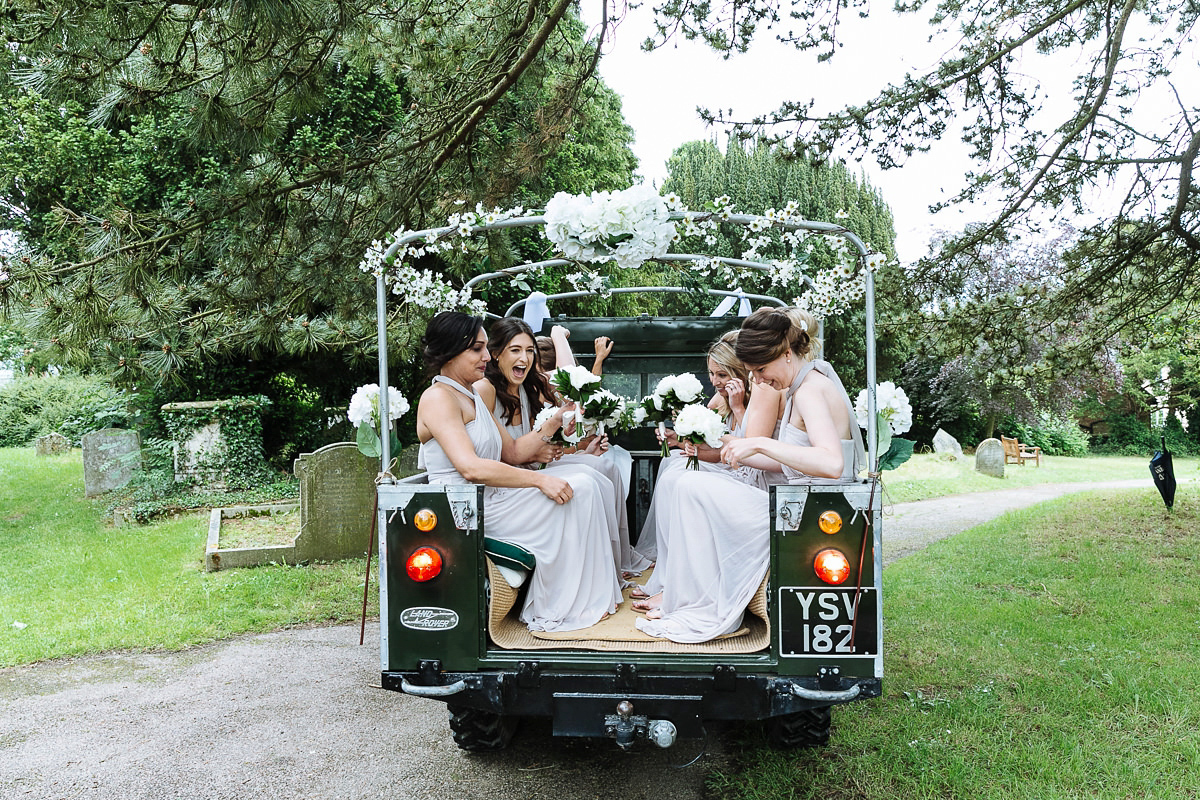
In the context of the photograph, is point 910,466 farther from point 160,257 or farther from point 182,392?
point 160,257

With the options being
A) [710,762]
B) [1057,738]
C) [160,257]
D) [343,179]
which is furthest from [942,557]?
[160,257]

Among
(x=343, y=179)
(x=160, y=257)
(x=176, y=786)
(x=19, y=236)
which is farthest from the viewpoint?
(x=19, y=236)

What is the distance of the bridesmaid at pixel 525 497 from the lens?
3.98 metres

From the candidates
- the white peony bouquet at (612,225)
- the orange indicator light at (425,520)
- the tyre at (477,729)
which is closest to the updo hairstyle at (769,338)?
the white peony bouquet at (612,225)

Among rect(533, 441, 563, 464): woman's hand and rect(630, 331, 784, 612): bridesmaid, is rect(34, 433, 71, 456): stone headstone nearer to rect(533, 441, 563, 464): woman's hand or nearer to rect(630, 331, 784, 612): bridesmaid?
rect(630, 331, 784, 612): bridesmaid

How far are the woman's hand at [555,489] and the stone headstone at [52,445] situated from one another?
25280 millimetres

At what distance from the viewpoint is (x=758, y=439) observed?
374cm

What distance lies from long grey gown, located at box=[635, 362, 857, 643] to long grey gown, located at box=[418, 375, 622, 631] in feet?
1.08

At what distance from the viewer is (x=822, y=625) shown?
11.3 ft

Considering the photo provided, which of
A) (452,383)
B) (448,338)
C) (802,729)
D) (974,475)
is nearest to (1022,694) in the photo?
(802,729)

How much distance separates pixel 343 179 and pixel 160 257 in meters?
1.49

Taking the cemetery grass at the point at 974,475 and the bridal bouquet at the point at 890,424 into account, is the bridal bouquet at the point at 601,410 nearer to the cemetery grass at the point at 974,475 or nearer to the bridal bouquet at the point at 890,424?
the bridal bouquet at the point at 890,424

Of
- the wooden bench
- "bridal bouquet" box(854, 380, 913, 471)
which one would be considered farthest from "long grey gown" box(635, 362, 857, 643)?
the wooden bench

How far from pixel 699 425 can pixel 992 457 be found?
1863 centimetres
